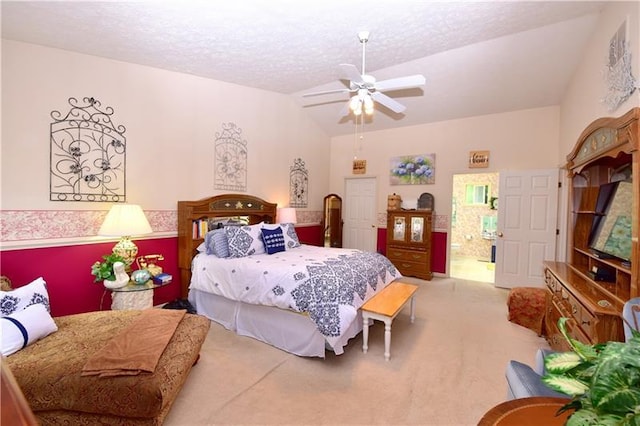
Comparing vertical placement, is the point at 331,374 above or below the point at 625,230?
below

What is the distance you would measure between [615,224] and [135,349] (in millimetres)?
3658

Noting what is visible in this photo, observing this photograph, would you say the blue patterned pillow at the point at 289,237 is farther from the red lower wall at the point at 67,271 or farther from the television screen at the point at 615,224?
the television screen at the point at 615,224

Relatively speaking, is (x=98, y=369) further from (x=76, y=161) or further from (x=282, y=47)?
(x=282, y=47)

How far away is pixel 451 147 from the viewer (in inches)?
204

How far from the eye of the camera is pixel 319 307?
2391mm

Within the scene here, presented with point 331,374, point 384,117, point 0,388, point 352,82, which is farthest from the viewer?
point 384,117

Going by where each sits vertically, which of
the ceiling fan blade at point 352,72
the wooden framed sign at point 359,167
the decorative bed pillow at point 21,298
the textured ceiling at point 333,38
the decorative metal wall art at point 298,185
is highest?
the textured ceiling at point 333,38

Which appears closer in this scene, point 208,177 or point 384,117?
point 208,177

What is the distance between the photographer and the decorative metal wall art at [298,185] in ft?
17.8

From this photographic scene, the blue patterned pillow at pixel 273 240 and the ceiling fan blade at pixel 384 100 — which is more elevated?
the ceiling fan blade at pixel 384 100

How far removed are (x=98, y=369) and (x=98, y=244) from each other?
2.05 meters

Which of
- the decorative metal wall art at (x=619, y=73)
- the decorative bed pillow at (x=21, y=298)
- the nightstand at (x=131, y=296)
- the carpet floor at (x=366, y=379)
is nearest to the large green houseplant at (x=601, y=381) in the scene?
the carpet floor at (x=366, y=379)

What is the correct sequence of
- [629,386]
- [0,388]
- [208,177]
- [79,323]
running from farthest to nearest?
[208,177], [79,323], [0,388], [629,386]

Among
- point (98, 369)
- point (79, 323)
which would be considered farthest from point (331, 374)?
point (79, 323)
